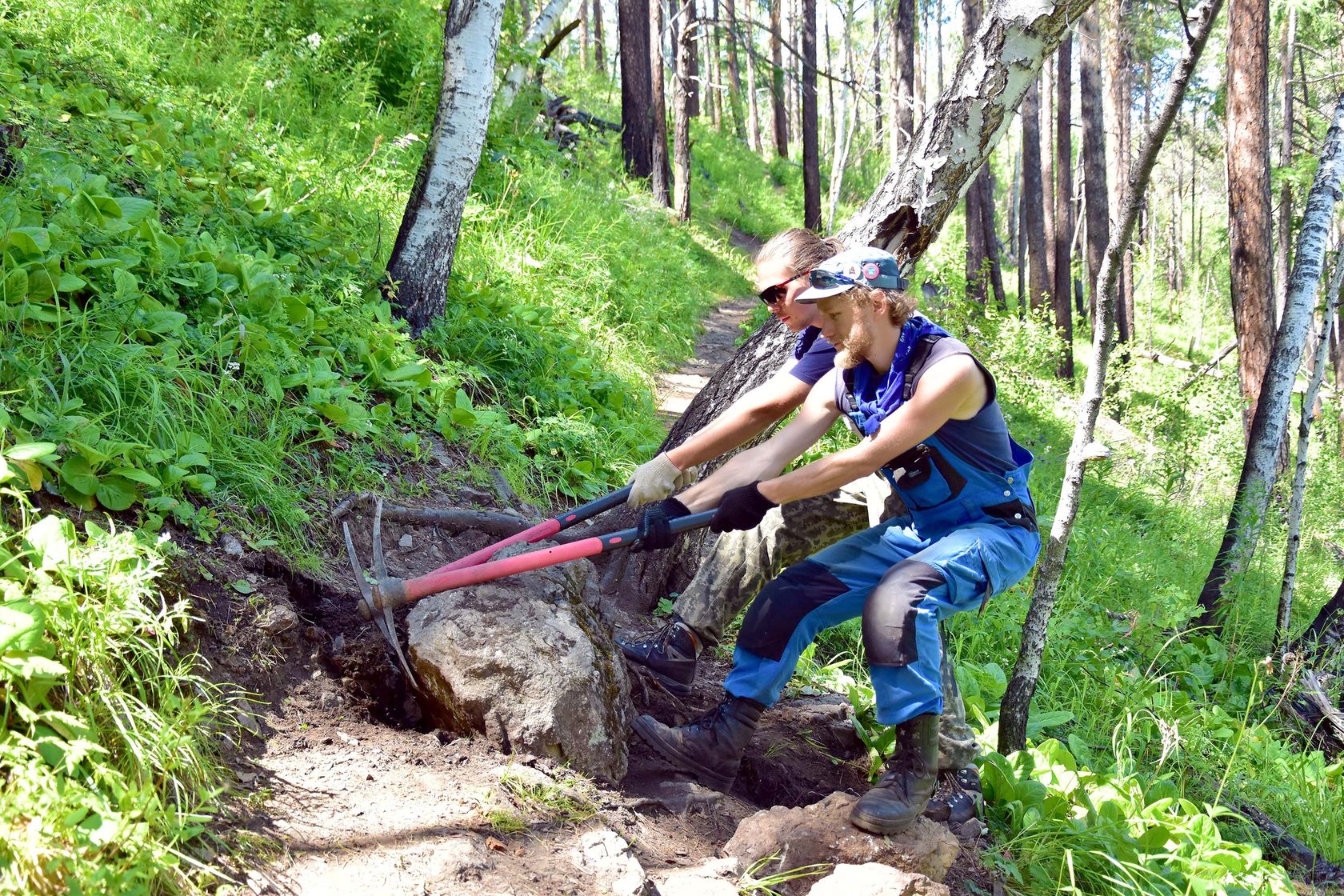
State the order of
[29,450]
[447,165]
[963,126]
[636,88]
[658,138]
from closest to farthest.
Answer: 1. [29,450]
2. [963,126]
3. [447,165]
4. [636,88]
5. [658,138]

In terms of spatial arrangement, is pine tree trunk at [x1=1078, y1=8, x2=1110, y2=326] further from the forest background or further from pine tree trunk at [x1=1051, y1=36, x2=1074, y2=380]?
the forest background

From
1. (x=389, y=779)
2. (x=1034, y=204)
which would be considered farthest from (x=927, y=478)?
(x=1034, y=204)

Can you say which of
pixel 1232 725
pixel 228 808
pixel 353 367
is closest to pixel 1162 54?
pixel 1232 725

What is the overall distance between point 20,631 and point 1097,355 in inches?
127

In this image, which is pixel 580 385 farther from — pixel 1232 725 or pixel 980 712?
pixel 1232 725

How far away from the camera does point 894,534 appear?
3.06 meters

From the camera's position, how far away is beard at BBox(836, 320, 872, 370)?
287 centimetres

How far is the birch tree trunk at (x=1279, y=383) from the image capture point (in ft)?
19.8

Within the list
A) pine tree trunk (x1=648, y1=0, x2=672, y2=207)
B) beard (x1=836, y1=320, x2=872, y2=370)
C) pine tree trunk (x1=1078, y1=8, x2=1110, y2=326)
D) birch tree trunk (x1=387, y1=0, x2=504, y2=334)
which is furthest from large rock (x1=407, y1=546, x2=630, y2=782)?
pine tree trunk (x1=1078, y1=8, x2=1110, y2=326)

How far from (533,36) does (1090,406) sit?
650cm

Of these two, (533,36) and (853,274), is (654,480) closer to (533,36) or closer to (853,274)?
(853,274)

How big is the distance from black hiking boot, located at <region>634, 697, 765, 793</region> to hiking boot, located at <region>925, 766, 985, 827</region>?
60 centimetres

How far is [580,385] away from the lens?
18.9 feet

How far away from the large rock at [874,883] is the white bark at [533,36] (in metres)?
7.30
